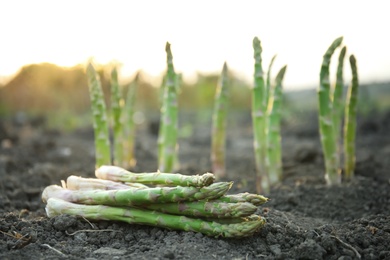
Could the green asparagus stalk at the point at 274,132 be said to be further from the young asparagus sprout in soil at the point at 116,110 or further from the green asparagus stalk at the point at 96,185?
the green asparagus stalk at the point at 96,185

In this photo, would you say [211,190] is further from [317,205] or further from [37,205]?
[37,205]

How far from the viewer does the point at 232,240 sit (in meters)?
3.69

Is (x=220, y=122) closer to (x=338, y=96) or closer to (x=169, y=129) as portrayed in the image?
(x=169, y=129)

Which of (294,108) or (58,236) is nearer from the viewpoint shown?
(58,236)

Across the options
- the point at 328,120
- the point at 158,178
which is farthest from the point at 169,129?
the point at 158,178

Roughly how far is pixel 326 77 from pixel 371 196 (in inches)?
57.9

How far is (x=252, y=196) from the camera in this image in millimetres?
3611

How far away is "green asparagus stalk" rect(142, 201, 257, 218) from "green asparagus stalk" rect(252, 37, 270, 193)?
6.33 ft

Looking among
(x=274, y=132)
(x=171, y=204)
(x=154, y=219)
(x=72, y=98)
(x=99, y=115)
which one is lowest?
(x=154, y=219)

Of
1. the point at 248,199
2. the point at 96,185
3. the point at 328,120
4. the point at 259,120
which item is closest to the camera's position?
the point at 248,199

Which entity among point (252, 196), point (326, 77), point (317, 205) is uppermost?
point (326, 77)

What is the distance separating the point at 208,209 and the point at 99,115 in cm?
275

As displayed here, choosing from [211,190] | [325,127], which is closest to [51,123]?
[325,127]

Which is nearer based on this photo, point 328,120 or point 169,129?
point 328,120
